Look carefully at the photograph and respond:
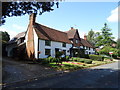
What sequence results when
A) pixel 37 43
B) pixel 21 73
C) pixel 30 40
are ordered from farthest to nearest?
pixel 30 40 < pixel 37 43 < pixel 21 73

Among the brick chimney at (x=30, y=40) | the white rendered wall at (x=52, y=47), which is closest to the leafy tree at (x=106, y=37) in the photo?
the white rendered wall at (x=52, y=47)

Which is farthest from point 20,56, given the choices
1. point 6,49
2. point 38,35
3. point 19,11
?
point 19,11

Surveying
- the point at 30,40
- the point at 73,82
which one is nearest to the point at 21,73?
the point at 73,82

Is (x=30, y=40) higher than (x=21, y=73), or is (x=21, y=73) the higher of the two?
(x=30, y=40)

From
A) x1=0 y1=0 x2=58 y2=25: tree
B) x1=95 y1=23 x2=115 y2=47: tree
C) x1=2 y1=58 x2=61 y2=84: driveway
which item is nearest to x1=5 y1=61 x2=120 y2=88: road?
x1=2 y1=58 x2=61 y2=84: driveway

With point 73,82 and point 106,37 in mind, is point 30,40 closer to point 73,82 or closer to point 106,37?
point 73,82

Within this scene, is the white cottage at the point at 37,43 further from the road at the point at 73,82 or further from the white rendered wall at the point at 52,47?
the road at the point at 73,82

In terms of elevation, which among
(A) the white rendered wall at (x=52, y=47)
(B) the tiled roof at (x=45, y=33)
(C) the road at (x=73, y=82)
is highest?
(B) the tiled roof at (x=45, y=33)

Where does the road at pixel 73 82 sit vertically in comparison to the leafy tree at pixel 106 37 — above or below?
below

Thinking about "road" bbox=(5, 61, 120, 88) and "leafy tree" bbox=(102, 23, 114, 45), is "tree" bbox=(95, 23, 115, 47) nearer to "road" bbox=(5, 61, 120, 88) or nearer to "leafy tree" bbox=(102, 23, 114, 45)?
"leafy tree" bbox=(102, 23, 114, 45)

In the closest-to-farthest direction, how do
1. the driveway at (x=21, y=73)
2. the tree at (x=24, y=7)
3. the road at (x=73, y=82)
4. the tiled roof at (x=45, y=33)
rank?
the road at (x=73, y=82), the driveway at (x=21, y=73), the tree at (x=24, y=7), the tiled roof at (x=45, y=33)

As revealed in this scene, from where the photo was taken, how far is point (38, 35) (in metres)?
23.2

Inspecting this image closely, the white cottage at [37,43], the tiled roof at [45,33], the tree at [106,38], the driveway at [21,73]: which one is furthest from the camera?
the tree at [106,38]

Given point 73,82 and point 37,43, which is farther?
point 37,43
